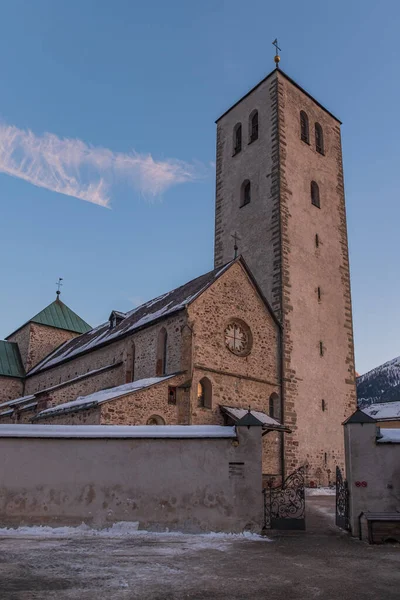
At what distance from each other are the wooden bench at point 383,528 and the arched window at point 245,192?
883 inches

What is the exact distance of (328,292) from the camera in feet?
95.2

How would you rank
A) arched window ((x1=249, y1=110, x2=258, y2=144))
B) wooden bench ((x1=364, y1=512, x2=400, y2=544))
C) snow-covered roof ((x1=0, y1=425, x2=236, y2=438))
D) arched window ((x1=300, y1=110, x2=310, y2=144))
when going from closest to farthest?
wooden bench ((x1=364, y1=512, x2=400, y2=544)) < snow-covered roof ((x1=0, y1=425, x2=236, y2=438)) < arched window ((x1=300, y1=110, x2=310, y2=144)) < arched window ((x1=249, y1=110, x2=258, y2=144))

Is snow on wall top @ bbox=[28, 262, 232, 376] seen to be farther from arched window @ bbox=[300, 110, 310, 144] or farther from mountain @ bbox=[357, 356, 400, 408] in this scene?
mountain @ bbox=[357, 356, 400, 408]

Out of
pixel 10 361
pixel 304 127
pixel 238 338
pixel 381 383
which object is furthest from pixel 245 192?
pixel 381 383

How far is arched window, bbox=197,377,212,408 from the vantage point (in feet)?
69.7

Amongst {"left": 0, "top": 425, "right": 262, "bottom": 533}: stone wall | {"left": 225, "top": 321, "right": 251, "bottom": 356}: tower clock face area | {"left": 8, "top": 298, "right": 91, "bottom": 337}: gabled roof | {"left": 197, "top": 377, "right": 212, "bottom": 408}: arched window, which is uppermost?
{"left": 8, "top": 298, "right": 91, "bottom": 337}: gabled roof

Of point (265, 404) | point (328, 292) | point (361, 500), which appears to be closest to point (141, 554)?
point (361, 500)

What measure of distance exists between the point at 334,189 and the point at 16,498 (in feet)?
85.5

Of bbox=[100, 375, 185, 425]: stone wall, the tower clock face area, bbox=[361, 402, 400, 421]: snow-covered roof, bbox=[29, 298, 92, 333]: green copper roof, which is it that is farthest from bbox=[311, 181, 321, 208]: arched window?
bbox=[361, 402, 400, 421]: snow-covered roof

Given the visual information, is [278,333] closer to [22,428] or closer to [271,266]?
[271,266]

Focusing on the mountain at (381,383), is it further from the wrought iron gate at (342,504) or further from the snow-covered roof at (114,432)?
the snow-covered roof at (114,432)

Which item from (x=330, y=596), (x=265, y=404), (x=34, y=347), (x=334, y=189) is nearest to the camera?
(x=330, y=596)

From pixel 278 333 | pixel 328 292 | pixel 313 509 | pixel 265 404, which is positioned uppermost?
pixel 328 292

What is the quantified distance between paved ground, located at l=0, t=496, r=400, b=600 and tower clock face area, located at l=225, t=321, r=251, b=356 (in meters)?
12.1
